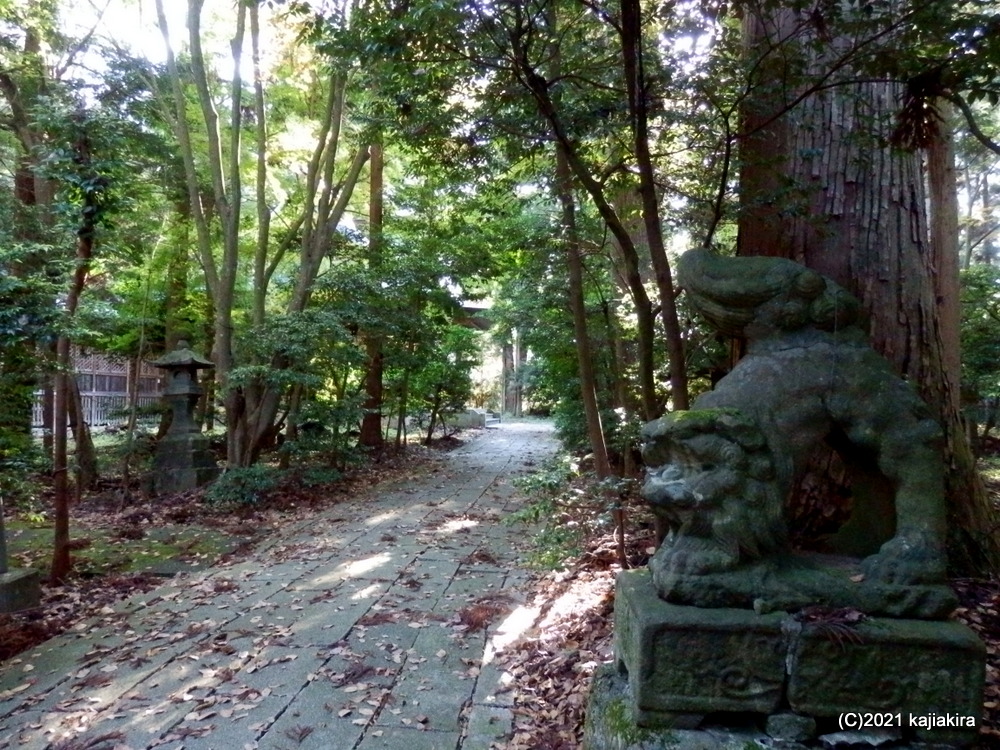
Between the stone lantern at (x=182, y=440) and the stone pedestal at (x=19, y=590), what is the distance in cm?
509

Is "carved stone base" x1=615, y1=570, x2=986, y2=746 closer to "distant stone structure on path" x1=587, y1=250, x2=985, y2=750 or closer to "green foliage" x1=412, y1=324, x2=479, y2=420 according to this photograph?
"distant stone structure on path" x1=587, y1=250, x2=985, y2=750

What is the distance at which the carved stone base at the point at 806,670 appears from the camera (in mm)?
2000

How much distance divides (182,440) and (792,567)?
9.62 m

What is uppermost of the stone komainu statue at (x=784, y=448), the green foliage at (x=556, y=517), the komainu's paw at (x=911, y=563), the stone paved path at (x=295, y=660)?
the stone komainu statue at (x=784, y=448)

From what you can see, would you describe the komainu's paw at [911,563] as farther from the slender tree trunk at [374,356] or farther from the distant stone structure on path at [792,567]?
the slender tree trunk at [374,356]

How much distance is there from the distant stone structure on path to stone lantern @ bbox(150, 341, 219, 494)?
899 cm

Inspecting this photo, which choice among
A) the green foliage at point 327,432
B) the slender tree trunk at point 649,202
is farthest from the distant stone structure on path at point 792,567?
the green foliage at point 327,432

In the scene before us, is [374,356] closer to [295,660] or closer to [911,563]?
[295,660]

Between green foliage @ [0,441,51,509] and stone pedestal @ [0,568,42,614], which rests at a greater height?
green foliage @ [0,441,51,509]

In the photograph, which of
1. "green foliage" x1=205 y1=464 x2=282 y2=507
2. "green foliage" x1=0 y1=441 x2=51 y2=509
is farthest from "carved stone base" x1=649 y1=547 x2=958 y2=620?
"green foliage" x1=205 y1=464 x2=282 y2=507

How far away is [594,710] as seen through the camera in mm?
2408

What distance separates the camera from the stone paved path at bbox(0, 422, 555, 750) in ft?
9.98

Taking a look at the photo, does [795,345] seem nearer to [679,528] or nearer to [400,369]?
[679,528]

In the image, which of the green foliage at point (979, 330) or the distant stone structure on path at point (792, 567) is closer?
the distant stone structure on path at point (792, 567)
